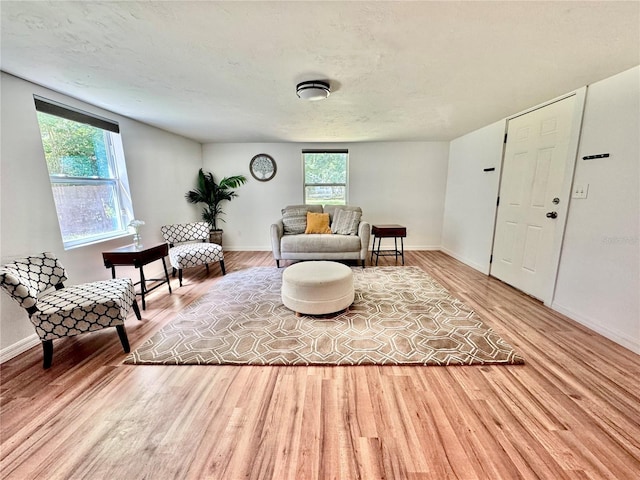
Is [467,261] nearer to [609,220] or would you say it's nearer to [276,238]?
[609,220]

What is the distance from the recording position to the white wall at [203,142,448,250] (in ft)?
15.6

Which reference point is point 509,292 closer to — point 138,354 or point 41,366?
point 138,354

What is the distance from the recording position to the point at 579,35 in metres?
1.45

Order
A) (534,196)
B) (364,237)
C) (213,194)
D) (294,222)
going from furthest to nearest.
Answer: (213,194) → (294,222) → (364,237) → (534,196)

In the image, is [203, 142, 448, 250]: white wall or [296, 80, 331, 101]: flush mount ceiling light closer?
[296, 80, 331, 101]: flush mount ceiling light

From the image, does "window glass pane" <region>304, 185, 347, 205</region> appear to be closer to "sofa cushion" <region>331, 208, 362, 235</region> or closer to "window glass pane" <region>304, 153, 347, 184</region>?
"window glass pane" <region>304, 153, 347, 184</region>

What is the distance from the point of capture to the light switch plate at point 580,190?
2.20m

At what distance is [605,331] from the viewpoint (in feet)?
6.74

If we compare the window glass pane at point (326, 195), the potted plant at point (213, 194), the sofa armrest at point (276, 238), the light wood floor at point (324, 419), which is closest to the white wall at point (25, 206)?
the light wood floor at point (324, 419)

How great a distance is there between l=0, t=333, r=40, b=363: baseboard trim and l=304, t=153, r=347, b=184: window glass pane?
13.2 feet

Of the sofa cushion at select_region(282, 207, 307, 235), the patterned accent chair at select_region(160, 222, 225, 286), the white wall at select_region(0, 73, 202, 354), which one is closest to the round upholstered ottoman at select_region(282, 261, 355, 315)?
the patterned accent chair at select_region(160, 222, 225, 286)

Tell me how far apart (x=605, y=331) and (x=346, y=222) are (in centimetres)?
298

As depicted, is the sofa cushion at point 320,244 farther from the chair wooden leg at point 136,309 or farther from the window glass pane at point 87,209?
the window glass pane at point 87,209

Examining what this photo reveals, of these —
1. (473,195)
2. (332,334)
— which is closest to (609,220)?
(473,195)
